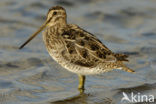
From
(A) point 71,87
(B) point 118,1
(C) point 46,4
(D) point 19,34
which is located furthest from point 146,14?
(A) point 71,87

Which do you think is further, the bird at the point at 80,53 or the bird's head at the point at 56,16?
the bird's head at the point at 56,16

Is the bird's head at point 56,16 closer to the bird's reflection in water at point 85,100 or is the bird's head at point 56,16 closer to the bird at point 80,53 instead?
the bird at point 80,53

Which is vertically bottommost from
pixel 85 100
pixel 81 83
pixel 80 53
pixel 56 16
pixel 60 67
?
pixel 85 100

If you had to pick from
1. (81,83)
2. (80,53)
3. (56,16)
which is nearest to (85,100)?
(81,83)

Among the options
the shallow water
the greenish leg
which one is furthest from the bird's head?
the shallow water

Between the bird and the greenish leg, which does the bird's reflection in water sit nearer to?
the greenish leg

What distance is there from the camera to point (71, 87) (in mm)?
7590

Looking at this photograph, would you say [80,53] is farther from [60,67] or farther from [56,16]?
[60,67]

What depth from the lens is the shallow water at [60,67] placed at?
7.24 m

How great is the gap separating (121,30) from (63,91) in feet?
12.8

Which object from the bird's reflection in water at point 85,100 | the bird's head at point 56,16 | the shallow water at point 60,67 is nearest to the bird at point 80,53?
the bird's head at point 56,16

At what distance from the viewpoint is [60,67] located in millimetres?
8547

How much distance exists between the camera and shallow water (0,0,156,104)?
23.8 feet

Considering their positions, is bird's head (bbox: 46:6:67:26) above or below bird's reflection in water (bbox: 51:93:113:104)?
above
